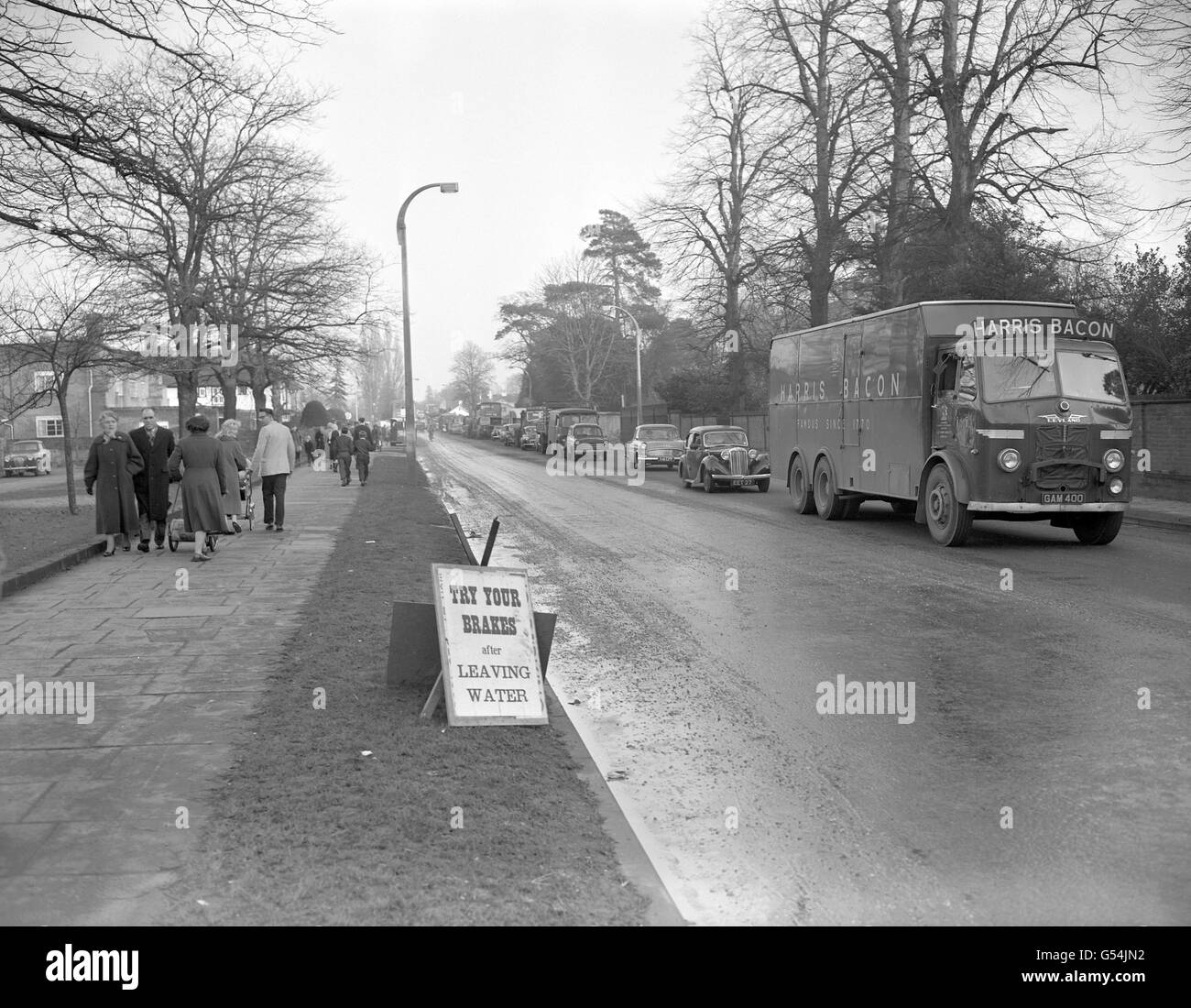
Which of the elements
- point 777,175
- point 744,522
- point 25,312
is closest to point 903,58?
point 777,175

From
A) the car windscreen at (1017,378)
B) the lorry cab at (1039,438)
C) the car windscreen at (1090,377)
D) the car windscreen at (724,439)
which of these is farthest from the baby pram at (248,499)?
the car windscreen at (724,439)

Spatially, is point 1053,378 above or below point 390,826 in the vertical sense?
above

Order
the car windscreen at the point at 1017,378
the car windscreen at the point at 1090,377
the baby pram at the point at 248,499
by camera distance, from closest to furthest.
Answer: the car windscreen at the point at 1017,378 → the car windscreen at the point at 1090,377 → the baby pram at the point at 248,499

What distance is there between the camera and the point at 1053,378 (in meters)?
14.9

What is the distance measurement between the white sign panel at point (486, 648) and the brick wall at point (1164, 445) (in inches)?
726

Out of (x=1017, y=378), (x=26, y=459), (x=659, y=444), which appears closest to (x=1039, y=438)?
(x=1017, y=378)

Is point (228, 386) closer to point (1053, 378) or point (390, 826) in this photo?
point (1053, 378)

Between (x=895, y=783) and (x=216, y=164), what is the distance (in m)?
28.0

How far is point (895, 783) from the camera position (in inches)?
217

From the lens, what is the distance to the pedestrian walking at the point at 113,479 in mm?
14500

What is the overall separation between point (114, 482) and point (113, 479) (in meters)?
0.06

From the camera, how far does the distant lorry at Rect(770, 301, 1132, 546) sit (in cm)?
1455

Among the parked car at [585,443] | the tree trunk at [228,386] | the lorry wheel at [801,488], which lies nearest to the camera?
the lorry wheel at [801,488]

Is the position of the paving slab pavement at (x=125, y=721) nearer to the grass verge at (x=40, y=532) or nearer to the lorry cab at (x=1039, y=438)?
the grass verge at (x=40, y=532)
